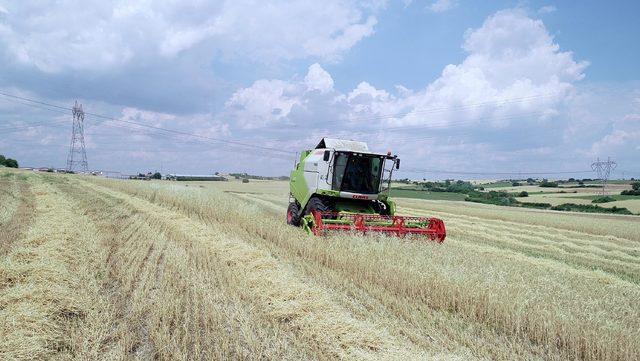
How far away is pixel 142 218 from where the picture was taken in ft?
39.8

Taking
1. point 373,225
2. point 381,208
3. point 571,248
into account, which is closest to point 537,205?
point 571,248

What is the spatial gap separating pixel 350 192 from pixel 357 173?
21.6 inches

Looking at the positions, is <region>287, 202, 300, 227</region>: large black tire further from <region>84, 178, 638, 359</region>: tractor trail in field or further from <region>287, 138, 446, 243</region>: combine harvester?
<region>84, 178, 638, 359</region>: tractor trail in field

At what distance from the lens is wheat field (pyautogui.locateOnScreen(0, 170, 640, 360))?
13.0ft

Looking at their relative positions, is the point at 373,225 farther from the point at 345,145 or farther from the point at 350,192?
the point at 345,145

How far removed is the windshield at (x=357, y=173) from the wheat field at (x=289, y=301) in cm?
250

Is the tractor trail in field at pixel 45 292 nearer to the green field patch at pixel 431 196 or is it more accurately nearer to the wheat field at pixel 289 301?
the wheat field at pixel 289 301

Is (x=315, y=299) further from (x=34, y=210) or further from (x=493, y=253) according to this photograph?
(x=34, y=210)

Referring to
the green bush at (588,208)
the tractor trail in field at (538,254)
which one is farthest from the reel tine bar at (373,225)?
the green bush at (588,208)

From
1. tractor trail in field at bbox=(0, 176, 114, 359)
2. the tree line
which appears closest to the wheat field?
tractor trail in field at bbox=(0, 176, 114, 359)

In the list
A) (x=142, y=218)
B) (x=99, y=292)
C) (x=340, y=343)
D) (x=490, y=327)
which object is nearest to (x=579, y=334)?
(x=490, y=327)

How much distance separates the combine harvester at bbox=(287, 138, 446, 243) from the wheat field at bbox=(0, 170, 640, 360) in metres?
1.26

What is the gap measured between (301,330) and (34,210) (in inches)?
459

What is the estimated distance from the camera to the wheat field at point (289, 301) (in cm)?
395
